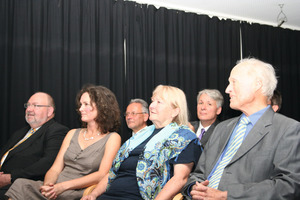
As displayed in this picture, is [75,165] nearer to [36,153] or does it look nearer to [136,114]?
[36,153]

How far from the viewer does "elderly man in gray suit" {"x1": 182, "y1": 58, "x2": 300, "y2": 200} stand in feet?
5.66

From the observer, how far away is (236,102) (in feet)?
6.89

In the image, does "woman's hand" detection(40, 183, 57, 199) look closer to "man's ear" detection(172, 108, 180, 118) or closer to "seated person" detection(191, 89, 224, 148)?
"man's ear" detection(172, 108, 180, 118)

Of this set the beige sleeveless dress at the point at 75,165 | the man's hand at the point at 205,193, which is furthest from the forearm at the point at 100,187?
the man's hand at the point at 205,193

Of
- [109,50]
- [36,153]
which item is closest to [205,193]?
[36,153]

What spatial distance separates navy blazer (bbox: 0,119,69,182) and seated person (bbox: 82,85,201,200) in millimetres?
728

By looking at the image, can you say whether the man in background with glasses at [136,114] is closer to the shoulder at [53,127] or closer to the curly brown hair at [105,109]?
the curly brown hair at [105,109]

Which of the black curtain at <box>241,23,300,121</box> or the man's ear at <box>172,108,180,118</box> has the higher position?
the black curtain at <box>241,23,300,121</box>

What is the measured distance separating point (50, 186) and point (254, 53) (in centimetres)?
398

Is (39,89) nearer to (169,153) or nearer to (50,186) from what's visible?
(50,186)

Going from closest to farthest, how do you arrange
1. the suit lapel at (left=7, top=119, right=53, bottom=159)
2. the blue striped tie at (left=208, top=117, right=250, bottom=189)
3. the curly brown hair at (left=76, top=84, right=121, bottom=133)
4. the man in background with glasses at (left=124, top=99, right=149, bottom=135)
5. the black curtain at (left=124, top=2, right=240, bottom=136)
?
the blue striped tie at (left=208, top=117, right=250, bottom=189) < the curly brown hair at (left=76, top=84, right=121, bottom=133) < the suit lapel at (left=7, top=119, right=53, bottom=159) < the man in background with glasses at (left=124, top=99, right=149, bottom=135) < the black curtain at (left=124, top=2, right=240, bottom=136)

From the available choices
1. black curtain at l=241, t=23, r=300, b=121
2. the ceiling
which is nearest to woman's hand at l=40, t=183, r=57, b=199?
the ceiling

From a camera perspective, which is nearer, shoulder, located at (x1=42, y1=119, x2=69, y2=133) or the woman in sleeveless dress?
the woman in sleeveless dress

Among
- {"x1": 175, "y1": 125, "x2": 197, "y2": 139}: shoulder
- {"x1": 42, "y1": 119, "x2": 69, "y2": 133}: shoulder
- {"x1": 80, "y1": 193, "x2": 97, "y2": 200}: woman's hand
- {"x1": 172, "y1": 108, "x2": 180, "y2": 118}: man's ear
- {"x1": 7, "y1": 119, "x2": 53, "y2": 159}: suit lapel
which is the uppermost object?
{"x1": 172, "y1": 108, "x2": 180, "y2": 118}: man's ear
